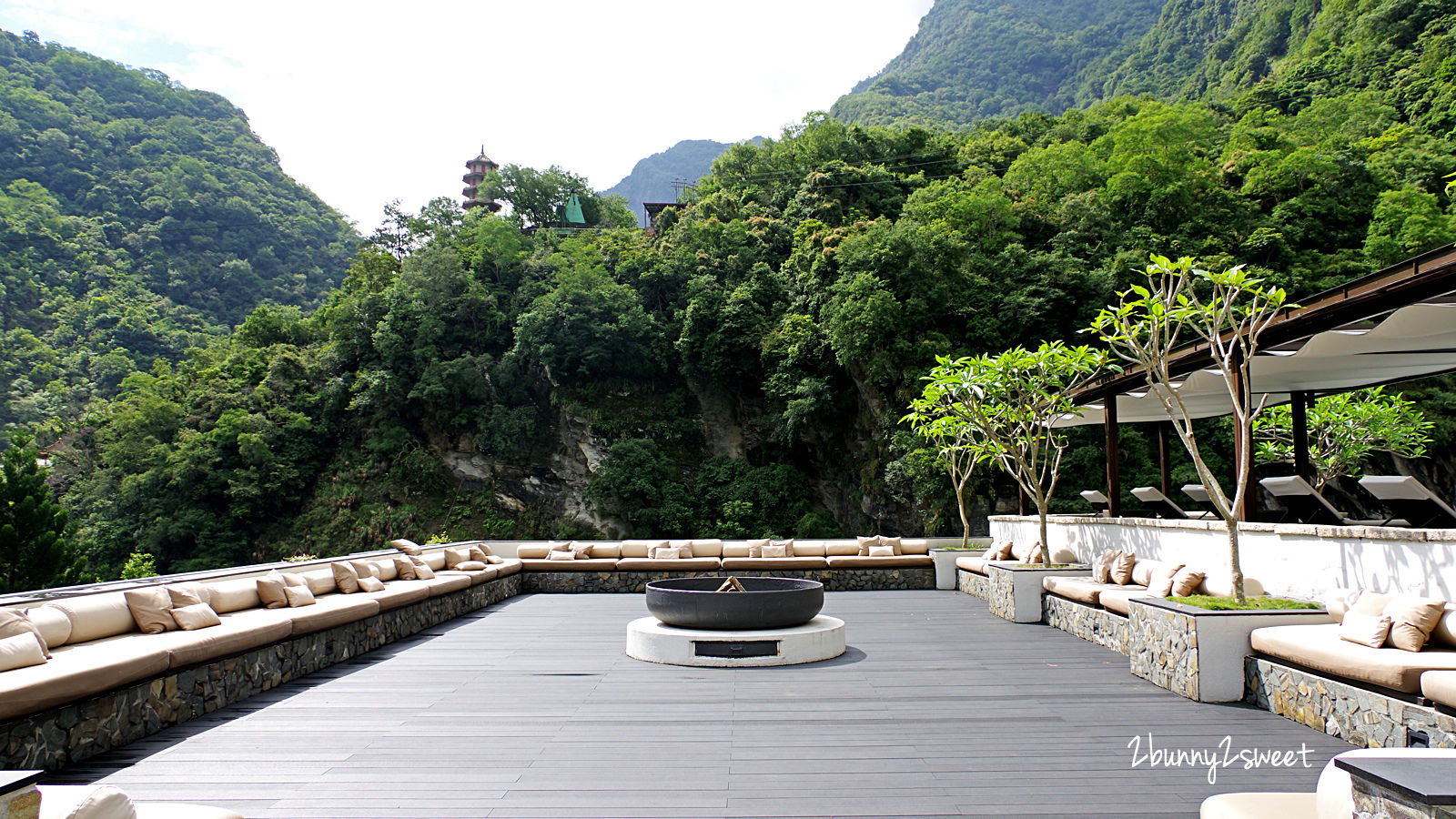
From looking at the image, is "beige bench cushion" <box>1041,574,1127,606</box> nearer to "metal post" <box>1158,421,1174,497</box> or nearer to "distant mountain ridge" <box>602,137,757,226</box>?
"metal post" <box>1158,421,1174,497</box>

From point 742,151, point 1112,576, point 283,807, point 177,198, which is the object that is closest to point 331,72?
point 283,807

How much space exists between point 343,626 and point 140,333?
41365mm

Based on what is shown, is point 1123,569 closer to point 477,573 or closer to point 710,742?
point 710,742

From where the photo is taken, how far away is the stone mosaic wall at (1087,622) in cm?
651

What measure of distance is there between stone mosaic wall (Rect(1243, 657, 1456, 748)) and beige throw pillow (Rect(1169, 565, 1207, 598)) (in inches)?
61.4

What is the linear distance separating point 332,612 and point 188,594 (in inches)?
43.0

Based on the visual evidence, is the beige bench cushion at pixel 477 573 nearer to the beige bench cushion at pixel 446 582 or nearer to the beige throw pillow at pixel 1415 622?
the beige bench cushion at pixel 446 582

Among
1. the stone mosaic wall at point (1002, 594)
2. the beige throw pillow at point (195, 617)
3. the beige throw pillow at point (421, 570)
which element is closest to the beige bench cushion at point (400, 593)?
the beige throw pillow at point (421, 570)

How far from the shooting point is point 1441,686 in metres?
3.40

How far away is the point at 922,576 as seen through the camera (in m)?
11.9

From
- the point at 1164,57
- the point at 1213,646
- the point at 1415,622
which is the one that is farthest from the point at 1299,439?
the point at 1164,57

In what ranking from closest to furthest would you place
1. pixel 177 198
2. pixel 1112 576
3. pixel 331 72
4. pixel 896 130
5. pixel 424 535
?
pixel 1112 576, pixel 331 72, pixel 424 535, pixel 896 130, pixel 177 198

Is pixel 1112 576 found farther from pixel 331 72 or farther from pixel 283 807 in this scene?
pixel 331 72

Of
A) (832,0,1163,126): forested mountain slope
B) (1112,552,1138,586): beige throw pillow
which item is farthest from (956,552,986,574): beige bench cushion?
(832,0,1163,126): forested mountain slope
